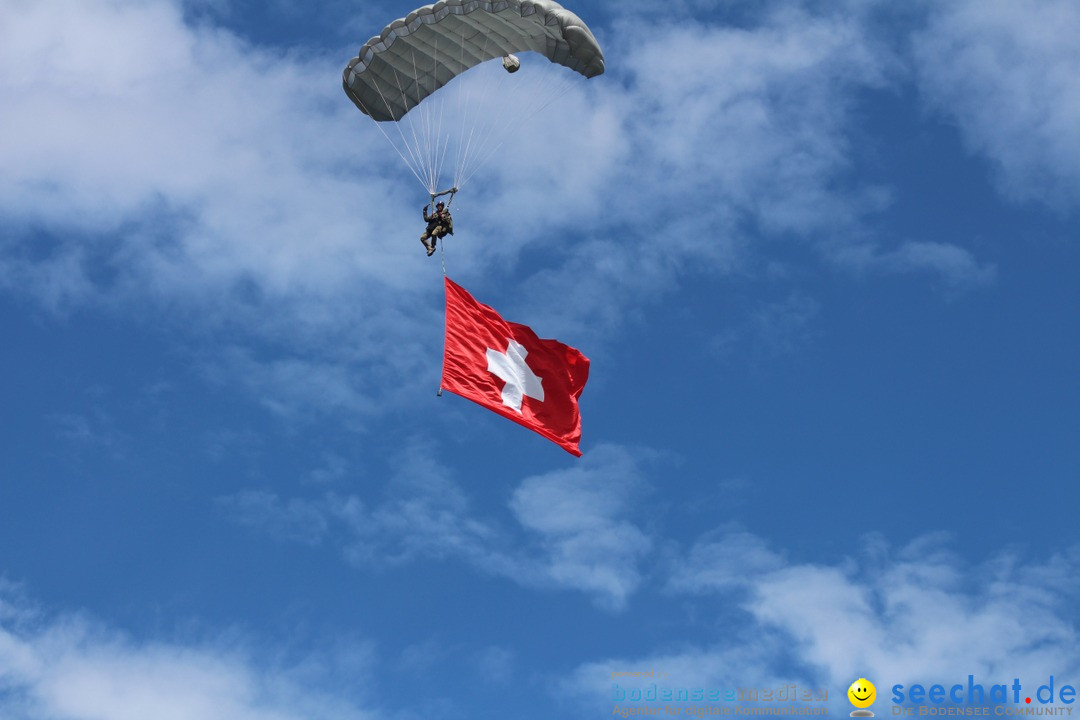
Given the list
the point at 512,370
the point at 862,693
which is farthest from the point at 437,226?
the point at 862,693

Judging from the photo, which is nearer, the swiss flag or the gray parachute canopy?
the swiss flag

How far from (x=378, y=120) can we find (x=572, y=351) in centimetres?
736

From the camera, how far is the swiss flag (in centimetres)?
3366

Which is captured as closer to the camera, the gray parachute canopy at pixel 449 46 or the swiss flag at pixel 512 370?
the swiss flag at pixel 512 370

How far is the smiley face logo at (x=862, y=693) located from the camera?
30.8 m

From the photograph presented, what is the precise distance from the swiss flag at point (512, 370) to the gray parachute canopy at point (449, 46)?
228 inches

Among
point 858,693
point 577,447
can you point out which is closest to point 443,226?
Answer: point 577,447

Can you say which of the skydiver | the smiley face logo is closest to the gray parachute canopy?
the skydiver

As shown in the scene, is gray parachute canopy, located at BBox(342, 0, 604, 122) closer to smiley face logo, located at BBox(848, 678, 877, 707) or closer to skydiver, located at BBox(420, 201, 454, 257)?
skydiver, located at BBox(420, 201, 454, 257)

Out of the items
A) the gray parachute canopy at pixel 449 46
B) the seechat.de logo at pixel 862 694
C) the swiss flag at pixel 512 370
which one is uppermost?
the gray parachute canopy at pixel 449 46

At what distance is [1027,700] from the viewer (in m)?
30.5

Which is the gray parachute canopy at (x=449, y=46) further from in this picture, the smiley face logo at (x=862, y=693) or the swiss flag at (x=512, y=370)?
the smiley face logo at (x=862, y=693)

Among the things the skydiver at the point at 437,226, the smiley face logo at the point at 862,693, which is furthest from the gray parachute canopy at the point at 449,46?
the smiley face logo at the point at 862,693

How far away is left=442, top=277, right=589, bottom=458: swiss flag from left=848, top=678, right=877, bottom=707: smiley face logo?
25.4 feet
